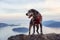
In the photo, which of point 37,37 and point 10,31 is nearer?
point 37,37

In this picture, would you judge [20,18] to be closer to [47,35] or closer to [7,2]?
[7,2]

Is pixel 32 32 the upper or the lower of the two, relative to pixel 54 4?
lower

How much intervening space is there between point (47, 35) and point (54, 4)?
582mm

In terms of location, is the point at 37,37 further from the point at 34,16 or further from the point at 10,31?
the point at 10,31

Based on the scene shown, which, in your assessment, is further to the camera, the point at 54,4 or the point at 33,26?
the point at 54,4

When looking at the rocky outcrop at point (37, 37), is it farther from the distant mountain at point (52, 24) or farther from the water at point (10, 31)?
the distant mountain at point (52, 24)

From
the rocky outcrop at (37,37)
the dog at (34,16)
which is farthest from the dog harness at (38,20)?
the rocky outcrop at (37,37)

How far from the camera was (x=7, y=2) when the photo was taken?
2635 mm

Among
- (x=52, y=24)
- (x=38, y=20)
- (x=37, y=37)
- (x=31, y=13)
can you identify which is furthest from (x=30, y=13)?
(x=52, y=24)

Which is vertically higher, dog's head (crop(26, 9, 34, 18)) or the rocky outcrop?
dog's head (crop(26, 9, 34, 18))

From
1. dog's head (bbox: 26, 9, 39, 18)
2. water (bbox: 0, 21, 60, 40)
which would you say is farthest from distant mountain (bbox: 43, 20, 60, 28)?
dog's head (bbox: 26, 9, 39, 18)

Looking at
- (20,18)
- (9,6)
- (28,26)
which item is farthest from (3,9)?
(28,26)

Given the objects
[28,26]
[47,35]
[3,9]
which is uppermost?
[3,9]

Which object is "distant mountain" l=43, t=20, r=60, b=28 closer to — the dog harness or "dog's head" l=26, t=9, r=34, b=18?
the dog harness
